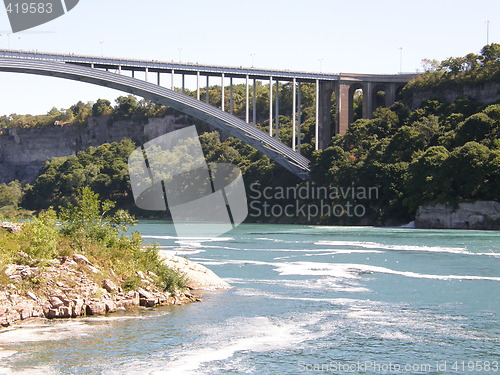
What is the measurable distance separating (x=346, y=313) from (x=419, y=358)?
14.6ft

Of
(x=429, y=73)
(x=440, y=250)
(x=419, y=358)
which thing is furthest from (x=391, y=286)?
(x=429, y=73)

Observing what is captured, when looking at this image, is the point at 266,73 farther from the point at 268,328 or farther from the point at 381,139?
the point at 268,328

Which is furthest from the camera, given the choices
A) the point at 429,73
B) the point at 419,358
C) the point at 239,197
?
the point at 239,197

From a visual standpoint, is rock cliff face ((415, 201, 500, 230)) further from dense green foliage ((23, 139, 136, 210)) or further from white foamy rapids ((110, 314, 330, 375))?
dense green foliage ((23, 139, 136, 210))

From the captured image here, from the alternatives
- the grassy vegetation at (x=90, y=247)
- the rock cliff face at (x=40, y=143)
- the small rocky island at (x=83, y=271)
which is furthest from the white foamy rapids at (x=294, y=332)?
the rock cliff face at (x=40, y=143)

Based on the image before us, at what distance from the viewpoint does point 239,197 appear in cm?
7838

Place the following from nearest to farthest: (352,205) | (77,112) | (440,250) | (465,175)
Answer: (440,250)
(465,175)
(352,205)
(77,112)

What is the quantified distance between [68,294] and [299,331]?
510cm
